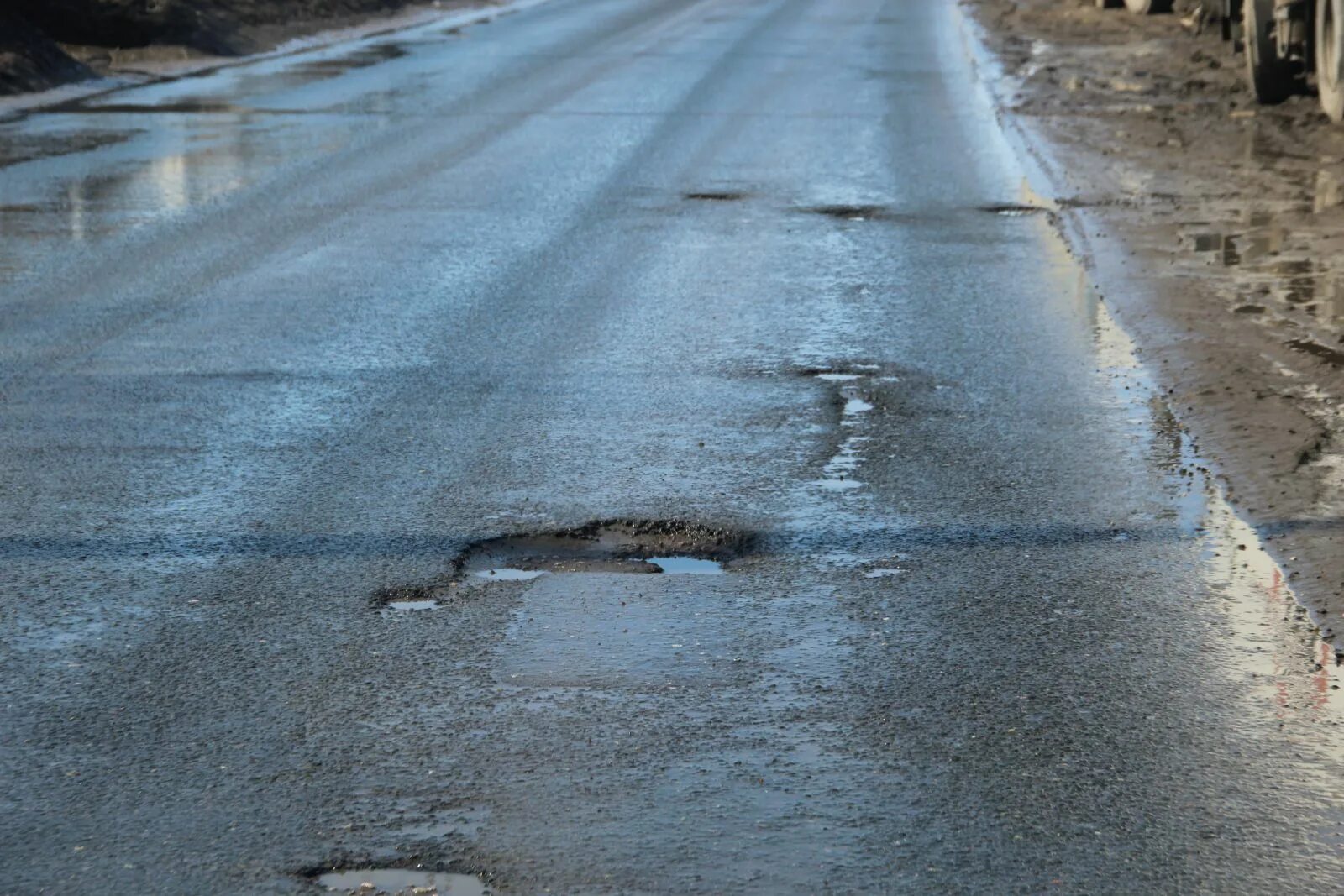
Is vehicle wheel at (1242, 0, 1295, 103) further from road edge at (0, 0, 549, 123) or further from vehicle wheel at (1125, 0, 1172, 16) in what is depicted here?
road edge at (0, 0, 549, 123)

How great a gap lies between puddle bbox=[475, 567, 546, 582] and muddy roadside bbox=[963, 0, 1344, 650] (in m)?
2.13

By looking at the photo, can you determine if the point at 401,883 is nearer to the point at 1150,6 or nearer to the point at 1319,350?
the point at 1319,350

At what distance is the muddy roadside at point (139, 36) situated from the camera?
20.1 m

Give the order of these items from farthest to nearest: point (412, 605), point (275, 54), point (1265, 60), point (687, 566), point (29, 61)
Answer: point (275, 54)
point (29, 61)
point (1265, 60)
point (687, 566)
point (412, 605)

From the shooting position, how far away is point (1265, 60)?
51.6ft

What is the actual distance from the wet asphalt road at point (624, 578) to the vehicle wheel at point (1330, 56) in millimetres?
4379

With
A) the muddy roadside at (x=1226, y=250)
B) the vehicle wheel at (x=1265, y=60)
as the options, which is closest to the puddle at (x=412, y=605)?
the muddy roadside at (x=1226, y=250)

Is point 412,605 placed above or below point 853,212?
below

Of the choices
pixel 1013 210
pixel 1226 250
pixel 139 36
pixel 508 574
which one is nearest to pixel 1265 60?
pixel 1013 210

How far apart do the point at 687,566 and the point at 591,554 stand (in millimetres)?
303

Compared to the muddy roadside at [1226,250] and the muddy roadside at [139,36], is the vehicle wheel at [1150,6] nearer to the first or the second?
the muddy roadside at [1226,250]

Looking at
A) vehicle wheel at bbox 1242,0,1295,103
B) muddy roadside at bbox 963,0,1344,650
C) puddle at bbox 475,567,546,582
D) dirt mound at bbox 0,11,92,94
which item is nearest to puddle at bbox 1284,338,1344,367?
muddy roadside at bbox 963,0,1344,650

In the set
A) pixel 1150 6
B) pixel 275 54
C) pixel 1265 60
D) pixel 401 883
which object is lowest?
pixel 401 883

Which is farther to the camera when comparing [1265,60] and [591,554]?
[1265,60]
